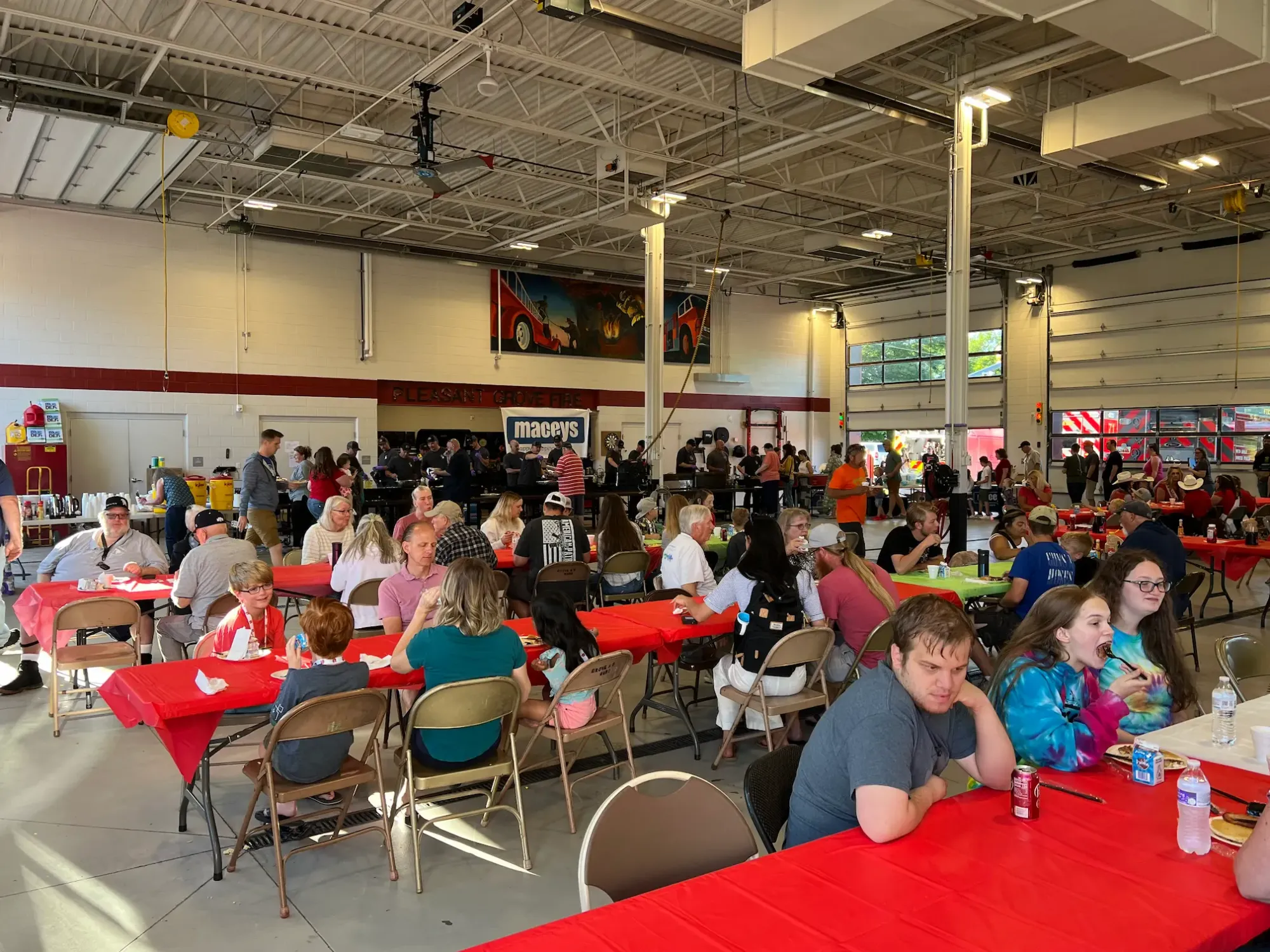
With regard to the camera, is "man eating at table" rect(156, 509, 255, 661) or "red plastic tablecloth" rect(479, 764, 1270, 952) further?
"man eating at table" rect(156, 509, 255, 661)

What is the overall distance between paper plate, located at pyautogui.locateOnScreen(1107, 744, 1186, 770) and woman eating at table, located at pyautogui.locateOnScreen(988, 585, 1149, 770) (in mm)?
29

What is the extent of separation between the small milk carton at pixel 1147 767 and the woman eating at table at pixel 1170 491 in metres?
10.8

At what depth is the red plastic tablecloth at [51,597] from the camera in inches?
203

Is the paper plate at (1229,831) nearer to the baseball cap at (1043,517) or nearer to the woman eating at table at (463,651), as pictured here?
the woman eating at table at (463,651)

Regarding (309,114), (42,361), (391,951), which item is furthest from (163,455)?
(391,951)

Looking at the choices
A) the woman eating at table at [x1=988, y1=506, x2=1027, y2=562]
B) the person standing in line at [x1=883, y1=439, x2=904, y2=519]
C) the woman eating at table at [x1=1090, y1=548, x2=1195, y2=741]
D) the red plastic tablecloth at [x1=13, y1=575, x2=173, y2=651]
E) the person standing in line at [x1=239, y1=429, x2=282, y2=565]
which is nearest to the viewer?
the woman eating at table at [x1=1090, y1=548, x2=1195, y2=741]

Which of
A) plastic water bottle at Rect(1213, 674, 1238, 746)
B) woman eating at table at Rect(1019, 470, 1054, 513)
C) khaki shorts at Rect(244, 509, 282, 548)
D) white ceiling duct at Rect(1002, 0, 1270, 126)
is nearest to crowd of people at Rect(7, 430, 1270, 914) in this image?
plastic water bottle at Rect(1213, 674, 1238, 746)

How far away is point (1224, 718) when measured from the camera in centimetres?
280

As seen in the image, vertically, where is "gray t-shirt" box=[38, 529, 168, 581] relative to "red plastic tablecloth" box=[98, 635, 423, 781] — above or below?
above

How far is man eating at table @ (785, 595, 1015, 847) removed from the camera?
2.04 meters

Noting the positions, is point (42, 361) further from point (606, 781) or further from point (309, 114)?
point (606, 781)

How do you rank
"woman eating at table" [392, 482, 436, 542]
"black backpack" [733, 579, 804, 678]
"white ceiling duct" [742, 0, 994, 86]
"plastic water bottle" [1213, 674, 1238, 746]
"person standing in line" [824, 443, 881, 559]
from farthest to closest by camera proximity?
"person standing in line" [824, 443, 881, 559] < "woman eating at table" [392, 482, 436, 542] < "white ceiling duct" [742, 0, 994, 86] < "black backpack" [733, 579, 804, 678] < "plastic water bottle" [1213, 674, 1238, 746]

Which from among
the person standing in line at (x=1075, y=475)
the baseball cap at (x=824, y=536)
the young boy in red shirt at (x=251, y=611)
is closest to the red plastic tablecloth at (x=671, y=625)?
the baseball cap at (x=824, y=536)

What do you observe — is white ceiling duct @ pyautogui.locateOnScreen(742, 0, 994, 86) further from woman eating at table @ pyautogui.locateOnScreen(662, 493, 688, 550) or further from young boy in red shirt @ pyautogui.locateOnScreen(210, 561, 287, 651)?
young boy in red shirt @ pyautogui.locateOnScreen(210, 561, 287, 651)
